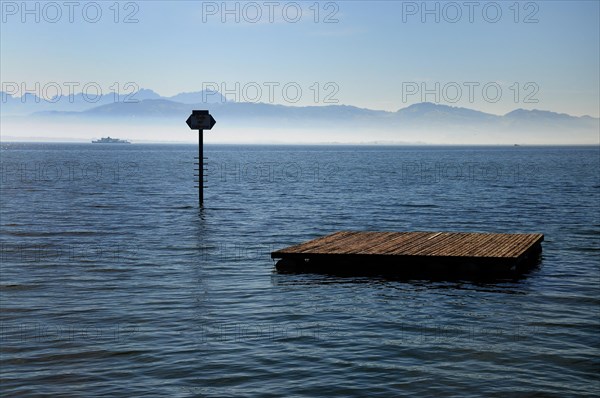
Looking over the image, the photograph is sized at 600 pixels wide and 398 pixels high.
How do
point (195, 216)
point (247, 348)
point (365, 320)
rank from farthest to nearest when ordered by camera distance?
point (195, 216)
point (365, 320)
point (247, 348)

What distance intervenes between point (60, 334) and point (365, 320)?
6.58 m

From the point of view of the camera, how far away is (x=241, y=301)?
834 inches

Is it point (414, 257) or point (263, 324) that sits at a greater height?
point (414, 257)

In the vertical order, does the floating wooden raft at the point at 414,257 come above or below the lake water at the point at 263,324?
above

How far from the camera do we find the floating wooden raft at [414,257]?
965 inches

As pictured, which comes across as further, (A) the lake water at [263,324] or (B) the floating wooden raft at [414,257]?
(B) the floating wooden raft at [414,257]

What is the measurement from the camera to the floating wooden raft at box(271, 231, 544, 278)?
24516 mm

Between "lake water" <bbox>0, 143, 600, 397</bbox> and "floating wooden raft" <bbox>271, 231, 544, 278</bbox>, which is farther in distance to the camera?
"floating wooden raft" <bbox>271, 231, 544, 278</bbox>

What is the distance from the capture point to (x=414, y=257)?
2477 cm

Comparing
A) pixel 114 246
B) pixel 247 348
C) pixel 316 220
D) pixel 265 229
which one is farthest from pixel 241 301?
pixel 316 220

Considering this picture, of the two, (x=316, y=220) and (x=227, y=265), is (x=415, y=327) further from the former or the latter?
(x=316, y=220)

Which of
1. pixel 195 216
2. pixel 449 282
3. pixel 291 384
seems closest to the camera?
pixel 291 384

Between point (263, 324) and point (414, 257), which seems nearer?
point (263, 324)

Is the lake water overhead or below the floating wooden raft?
below
